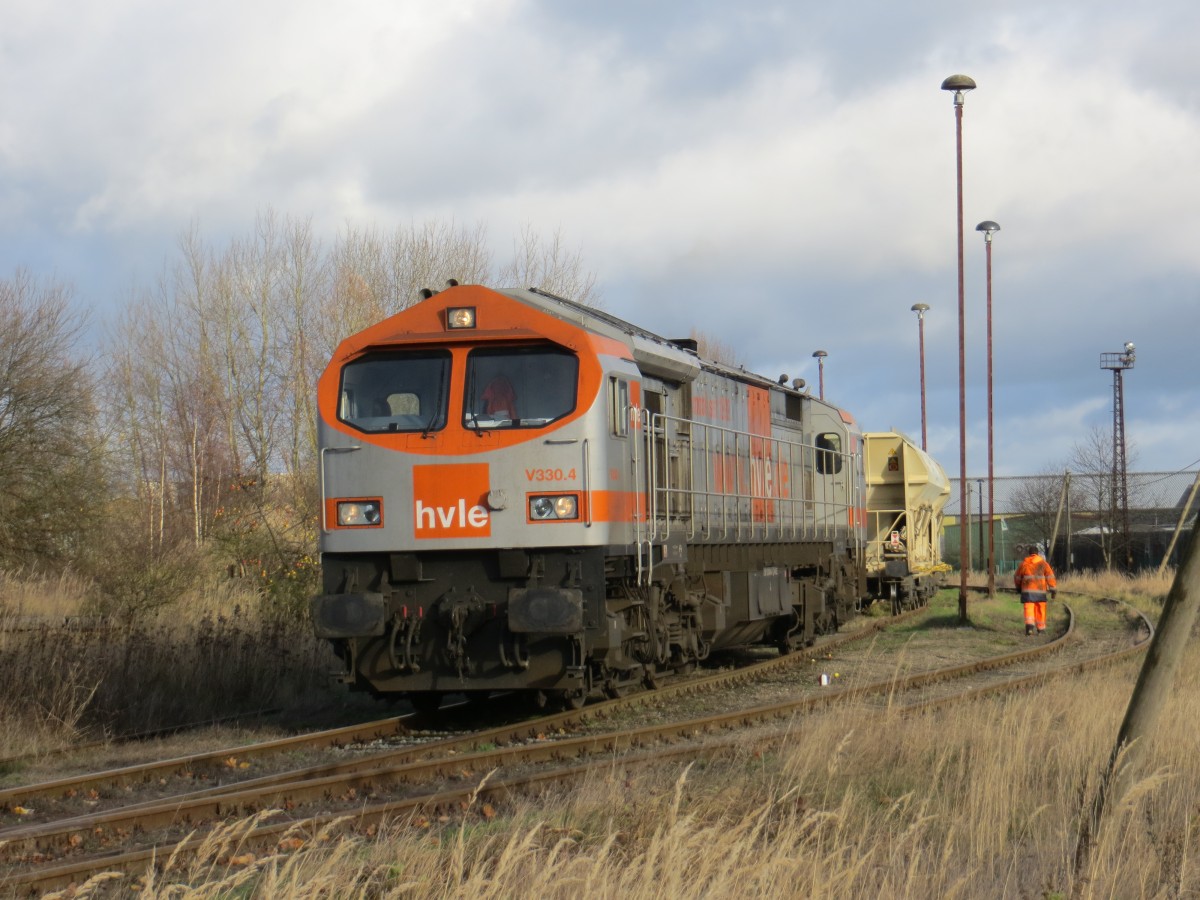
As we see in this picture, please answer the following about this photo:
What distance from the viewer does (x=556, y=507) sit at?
10.3m

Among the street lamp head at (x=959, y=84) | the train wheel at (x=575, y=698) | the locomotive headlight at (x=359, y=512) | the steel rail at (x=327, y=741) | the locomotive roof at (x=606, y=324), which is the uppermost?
the street lamp head at (x=959, y=84)

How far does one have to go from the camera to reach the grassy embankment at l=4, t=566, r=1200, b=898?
4.71m

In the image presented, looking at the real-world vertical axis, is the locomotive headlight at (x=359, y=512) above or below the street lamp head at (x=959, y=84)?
below

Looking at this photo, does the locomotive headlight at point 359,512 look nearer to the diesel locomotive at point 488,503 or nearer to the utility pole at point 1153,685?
the diesel locomotive at point 488,503

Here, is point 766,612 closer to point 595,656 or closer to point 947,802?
point 595,656

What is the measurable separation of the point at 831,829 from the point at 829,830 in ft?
0.13

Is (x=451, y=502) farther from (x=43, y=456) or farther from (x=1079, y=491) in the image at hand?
(x=1079, y=491)

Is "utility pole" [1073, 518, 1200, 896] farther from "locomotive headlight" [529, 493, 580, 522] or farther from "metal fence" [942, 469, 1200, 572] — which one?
"metal fence" [942, 469, 1200, 572]

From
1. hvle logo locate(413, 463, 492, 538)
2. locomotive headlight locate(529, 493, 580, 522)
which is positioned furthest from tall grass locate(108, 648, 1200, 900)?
hvle logo locate(413, 463, 492, 538)

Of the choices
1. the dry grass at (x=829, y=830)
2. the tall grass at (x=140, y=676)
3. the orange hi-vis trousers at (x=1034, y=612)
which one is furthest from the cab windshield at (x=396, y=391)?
the orange hi-vis trousers at (x=1034, y=612)

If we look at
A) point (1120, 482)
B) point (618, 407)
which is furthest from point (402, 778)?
point (1120, 482)

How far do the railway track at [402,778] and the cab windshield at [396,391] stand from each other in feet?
8.43

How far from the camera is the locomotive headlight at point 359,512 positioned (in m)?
10.5

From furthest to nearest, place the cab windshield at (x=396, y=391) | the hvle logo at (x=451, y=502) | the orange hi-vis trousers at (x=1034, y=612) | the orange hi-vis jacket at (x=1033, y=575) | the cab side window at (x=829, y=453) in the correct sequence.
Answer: the orange hi-vis trousers at (x=1034, y=612) → the orange hi-vis jacket at (x=1033, y=575) → the cab side window at (x=829, y=453) → the cab windshield at (x=396, y=391) → the hvle logo at (x=451, y=502)
